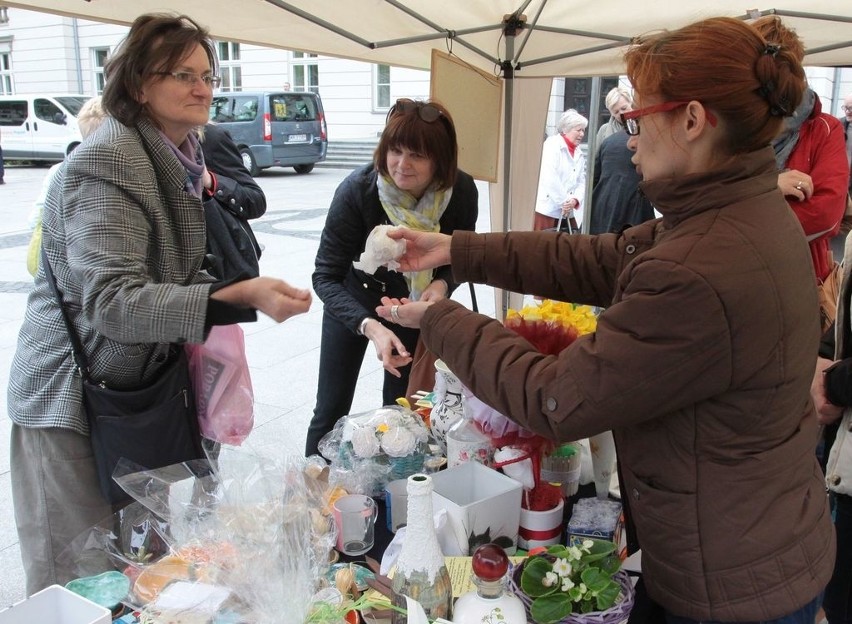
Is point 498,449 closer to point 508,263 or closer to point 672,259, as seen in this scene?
point 508,263

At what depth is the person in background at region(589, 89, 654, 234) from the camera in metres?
4.71

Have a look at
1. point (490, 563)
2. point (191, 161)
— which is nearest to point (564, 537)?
point (490, 563)

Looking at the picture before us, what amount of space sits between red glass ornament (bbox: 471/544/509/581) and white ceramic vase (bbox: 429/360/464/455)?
0.66 metres

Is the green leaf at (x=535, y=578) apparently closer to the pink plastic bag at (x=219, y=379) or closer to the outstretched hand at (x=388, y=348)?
the outstretched hand at (x=388, y=348)

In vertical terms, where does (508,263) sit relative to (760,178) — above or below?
below

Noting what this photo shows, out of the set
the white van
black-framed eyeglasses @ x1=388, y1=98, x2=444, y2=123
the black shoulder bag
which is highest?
black-framed eyeglasses @ x1=388, y1=98, x2=444, y2=123

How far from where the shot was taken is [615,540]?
1.46m

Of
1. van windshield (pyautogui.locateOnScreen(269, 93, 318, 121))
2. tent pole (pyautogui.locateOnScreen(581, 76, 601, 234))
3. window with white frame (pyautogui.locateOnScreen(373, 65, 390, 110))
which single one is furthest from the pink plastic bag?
window with white frame (pyautogui.locateOnScreen(373, 65, 390, 110))

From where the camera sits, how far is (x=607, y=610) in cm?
113

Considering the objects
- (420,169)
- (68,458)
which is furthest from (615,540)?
(420,169)

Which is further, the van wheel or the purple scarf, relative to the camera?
the van wheel

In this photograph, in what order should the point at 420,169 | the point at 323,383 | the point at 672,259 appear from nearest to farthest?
1. the point at 672,259
2. the point at 420,169
3. the point at 323,383

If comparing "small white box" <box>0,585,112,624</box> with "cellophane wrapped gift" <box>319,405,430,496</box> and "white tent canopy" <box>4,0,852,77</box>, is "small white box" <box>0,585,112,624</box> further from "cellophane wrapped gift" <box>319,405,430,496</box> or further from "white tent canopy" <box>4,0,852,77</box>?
"white tent canopy" <box>4,0,852,77</box>

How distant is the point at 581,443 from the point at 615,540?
1.16 ft
